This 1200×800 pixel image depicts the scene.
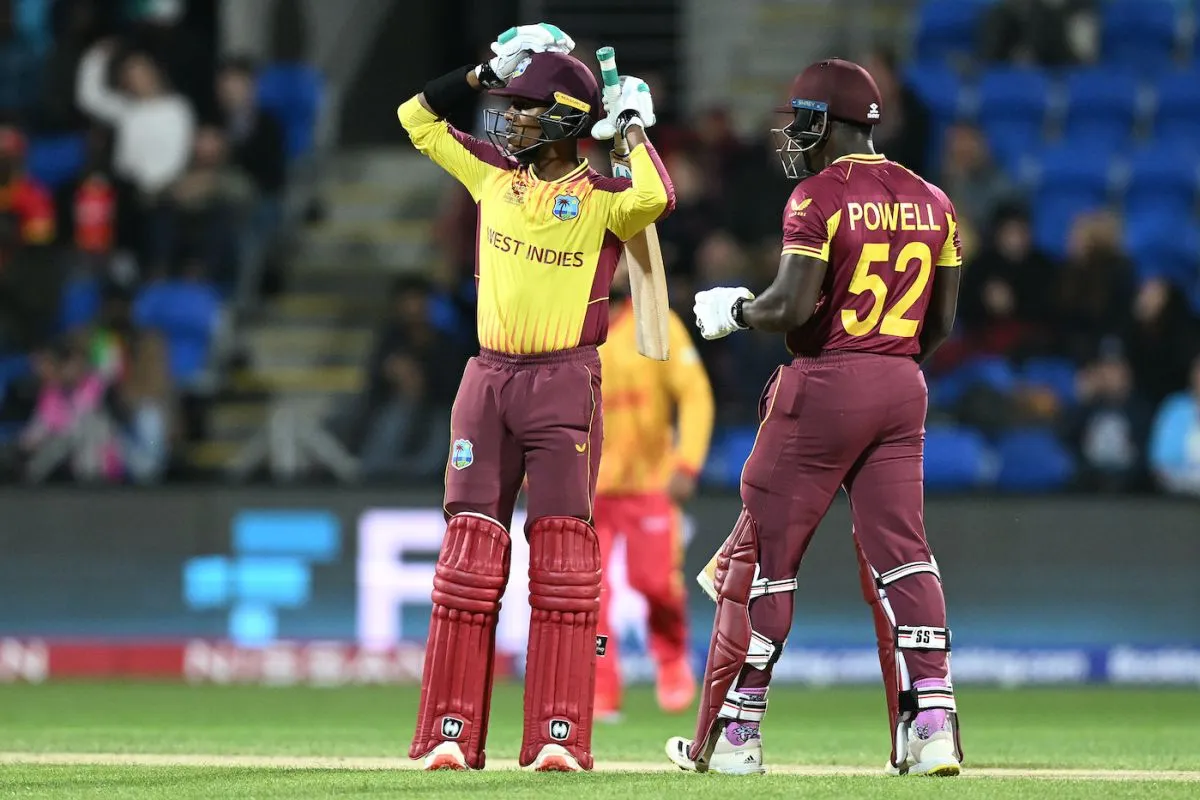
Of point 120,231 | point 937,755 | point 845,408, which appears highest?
point 120,231

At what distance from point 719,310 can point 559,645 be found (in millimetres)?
1181

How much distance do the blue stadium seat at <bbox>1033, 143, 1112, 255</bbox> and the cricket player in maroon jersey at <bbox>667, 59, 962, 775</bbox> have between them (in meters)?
8.67

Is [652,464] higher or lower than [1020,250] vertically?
lower

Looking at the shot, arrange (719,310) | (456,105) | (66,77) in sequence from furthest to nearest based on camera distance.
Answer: (66,77) → (456,105) → (719,310)

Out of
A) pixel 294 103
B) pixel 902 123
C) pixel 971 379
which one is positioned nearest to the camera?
pixel 971 379

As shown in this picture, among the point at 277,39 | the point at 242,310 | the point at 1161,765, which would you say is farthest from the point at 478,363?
the point at 277,39

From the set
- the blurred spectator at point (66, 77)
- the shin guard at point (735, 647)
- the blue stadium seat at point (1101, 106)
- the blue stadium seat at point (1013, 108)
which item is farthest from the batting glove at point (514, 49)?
the blurred spectator at point (66, 77)

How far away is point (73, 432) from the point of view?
1382 cm

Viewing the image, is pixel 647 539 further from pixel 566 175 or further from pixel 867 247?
pixel 867 247

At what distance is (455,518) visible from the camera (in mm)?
6941

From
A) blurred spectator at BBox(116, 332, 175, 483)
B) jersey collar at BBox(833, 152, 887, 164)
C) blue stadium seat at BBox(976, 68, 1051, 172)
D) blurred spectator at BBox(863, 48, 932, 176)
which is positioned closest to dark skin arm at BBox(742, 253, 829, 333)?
jersey collar at BBox(833, 152, 887, 164)

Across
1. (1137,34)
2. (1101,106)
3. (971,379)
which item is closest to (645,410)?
(971,379)

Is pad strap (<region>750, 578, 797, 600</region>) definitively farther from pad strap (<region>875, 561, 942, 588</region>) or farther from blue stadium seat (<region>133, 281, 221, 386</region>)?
blue stadium seat (<region>133, 281, 221, 386</region>)

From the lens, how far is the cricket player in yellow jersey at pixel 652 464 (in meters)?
10.9
